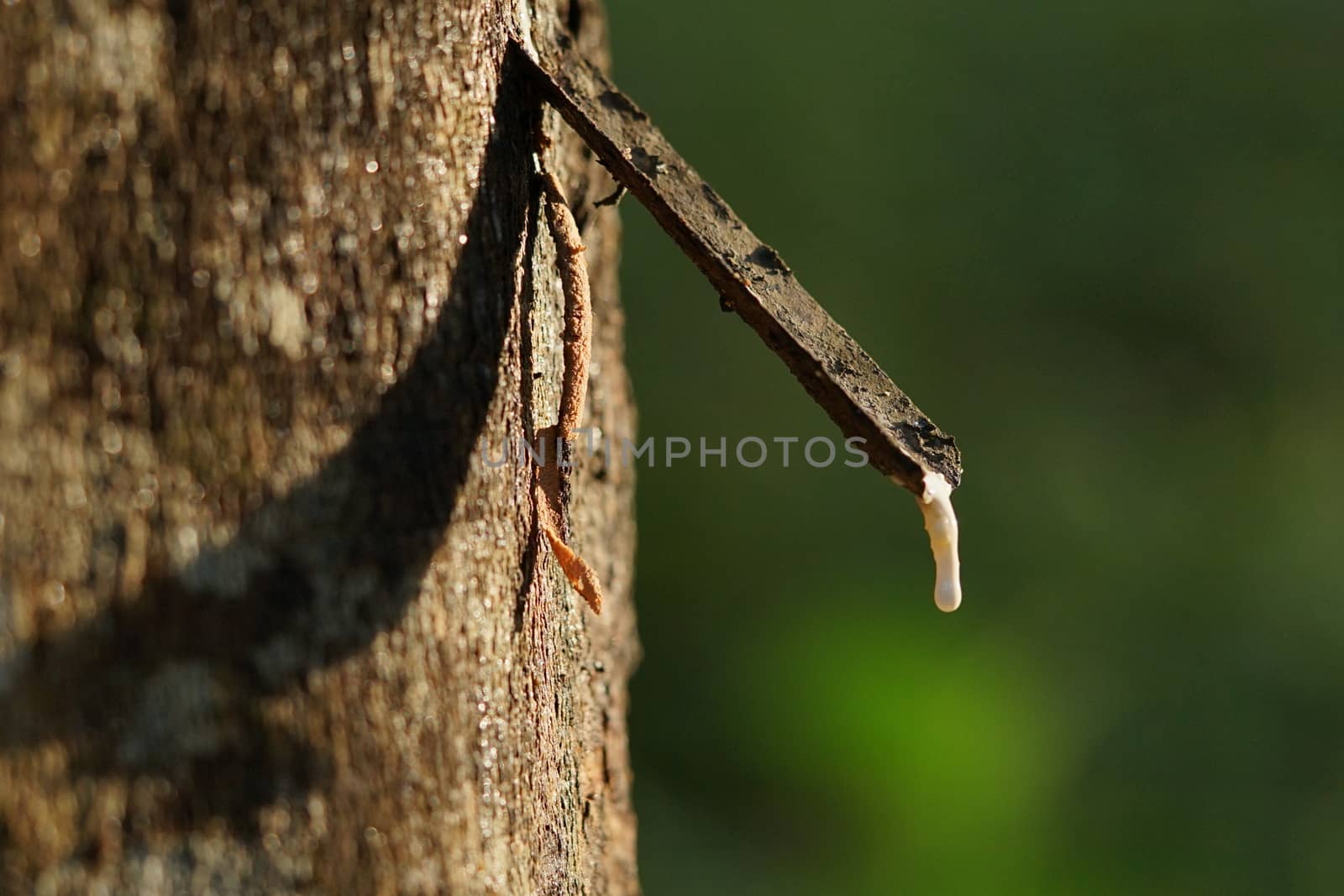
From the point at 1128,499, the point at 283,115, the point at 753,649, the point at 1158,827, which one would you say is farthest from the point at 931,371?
the point at 283,115

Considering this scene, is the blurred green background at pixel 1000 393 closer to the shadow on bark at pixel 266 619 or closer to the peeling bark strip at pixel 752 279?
the peeling bark strip at pixel 752 279

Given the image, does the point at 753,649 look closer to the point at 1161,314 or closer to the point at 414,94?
the point at 1161,314

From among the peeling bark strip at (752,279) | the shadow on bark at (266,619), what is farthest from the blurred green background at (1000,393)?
the shadow on bark at (266,619)

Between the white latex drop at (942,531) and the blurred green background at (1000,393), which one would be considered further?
the blurred green background at (1000,393)

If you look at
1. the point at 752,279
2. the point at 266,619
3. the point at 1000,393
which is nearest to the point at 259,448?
the point at 266,619

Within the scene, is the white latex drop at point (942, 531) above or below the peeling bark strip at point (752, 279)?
below

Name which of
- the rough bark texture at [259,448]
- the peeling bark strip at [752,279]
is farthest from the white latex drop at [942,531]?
the rough bark texture at [259,448]
